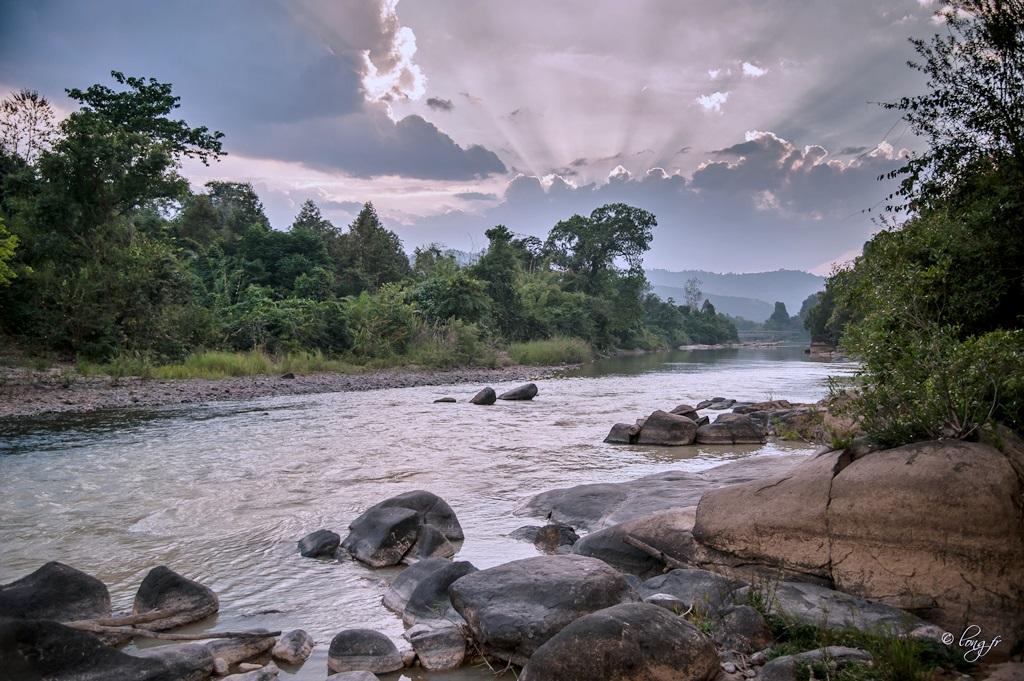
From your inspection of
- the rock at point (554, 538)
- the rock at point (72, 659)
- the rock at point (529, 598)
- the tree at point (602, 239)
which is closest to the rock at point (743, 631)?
the rock at point (529, 598)

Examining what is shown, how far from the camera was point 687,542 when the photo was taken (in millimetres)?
6340

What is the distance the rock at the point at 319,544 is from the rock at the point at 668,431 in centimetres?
877

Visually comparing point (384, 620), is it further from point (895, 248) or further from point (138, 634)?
point (895, 248)

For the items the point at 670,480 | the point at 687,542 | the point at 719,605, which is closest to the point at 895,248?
the point at 670,480

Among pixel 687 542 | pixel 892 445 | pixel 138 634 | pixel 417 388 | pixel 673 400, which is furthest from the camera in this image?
pixel 417 388

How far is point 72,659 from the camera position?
3881 mm

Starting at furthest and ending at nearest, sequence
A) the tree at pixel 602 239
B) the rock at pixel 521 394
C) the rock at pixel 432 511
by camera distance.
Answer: the tree at pixel 602 239
the rock at pixel 521 394
the rock at pixel 432 511

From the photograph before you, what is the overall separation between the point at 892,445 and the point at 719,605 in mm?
2162

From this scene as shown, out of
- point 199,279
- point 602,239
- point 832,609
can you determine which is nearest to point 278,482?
point 832,609

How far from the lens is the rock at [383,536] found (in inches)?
257

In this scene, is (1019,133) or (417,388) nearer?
(1019,133)

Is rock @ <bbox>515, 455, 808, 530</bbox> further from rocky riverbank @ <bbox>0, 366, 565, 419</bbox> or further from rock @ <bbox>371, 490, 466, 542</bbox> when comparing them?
rocky riverbank @ <bbox>0, 366, 565, 419</bbox>

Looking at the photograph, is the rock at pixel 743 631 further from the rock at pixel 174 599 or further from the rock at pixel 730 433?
the rock at pixel 730 433

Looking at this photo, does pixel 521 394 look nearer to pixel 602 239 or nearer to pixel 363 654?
pixel 363 654
